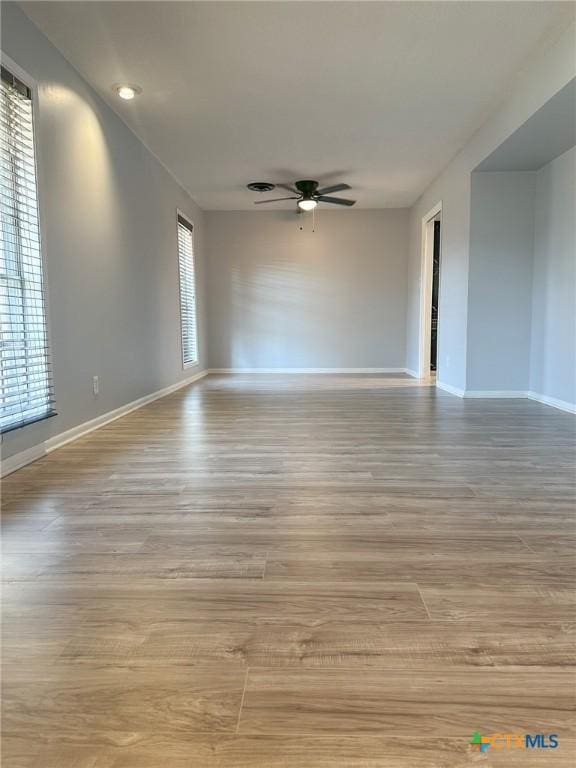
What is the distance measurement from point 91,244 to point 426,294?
4.72m

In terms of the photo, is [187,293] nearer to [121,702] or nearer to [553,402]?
[553,402]

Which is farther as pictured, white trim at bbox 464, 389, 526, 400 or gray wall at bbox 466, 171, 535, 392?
white trim at bbox 464, 389, 526, 400

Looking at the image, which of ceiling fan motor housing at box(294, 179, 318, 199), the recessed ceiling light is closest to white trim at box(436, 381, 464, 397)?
ceiling fan motor housing at box(294, 179, 318, 199)

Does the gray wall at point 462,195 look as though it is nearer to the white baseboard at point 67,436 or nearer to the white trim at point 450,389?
the white trim at point 450,389

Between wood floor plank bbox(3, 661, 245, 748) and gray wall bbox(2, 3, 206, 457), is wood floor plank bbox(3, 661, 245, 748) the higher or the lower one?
the lower one

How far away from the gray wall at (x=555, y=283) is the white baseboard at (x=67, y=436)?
3.96 meters

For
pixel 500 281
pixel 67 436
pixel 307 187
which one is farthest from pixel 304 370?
pixel 67 436

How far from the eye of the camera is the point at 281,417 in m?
3.90

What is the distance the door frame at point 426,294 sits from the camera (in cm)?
653

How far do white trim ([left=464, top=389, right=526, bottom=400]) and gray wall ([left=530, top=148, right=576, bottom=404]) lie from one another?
171mm

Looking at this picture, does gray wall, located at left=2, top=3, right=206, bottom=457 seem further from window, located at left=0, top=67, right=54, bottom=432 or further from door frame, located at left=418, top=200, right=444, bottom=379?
door frame, located at left=418, top=200, right=444, bottom=379

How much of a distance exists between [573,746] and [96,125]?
436 centimetres

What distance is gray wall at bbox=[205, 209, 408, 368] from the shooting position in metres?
7.58

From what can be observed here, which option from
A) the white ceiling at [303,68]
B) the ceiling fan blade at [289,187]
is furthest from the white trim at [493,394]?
the ceiling fan blade at [289,187]
